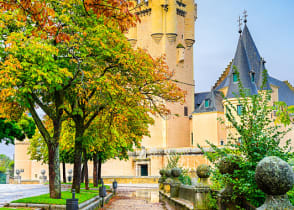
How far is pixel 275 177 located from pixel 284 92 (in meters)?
58.9

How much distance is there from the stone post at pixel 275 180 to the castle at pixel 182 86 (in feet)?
143

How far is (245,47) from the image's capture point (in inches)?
2213

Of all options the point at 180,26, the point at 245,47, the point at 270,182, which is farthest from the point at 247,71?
the point at 270,182

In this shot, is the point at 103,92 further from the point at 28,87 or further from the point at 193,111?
the point at 193,111

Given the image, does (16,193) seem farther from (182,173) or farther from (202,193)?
(202,193)

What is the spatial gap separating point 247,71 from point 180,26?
13.4m

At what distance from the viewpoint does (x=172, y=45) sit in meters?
Result: 56.8

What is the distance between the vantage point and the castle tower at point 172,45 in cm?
5475

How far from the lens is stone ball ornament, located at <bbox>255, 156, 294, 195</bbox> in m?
4.50

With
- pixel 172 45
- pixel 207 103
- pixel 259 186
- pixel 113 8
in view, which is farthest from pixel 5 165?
pixel 259 186

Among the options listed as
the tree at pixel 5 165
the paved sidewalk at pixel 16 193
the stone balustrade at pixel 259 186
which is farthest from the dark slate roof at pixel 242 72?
the tree at pixel 5 165

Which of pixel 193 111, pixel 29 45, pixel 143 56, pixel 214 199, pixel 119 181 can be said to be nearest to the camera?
pixel 214 199

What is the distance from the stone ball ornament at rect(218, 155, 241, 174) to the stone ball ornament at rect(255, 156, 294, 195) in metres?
3.16

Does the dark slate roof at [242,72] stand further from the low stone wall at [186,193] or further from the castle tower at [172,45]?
the low stone wall at [186,193]
